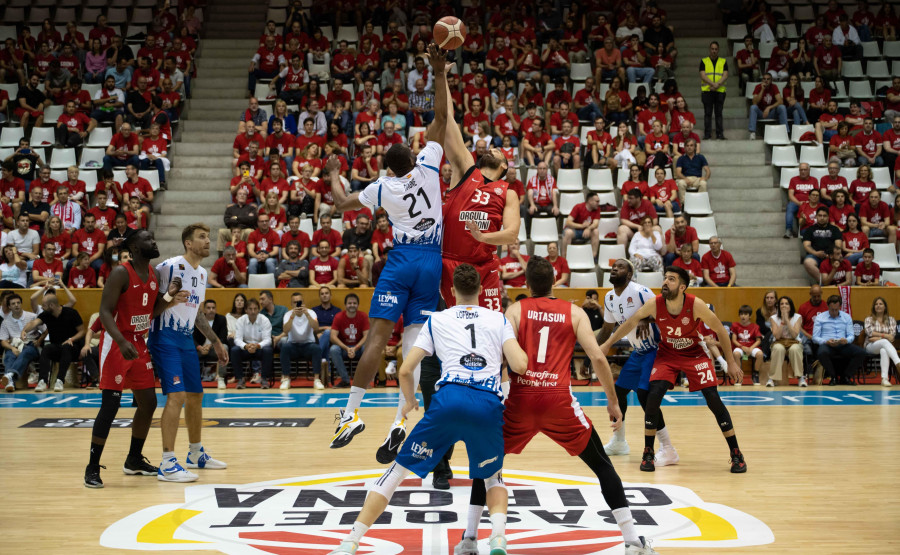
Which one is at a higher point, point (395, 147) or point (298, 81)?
point (298, 81)

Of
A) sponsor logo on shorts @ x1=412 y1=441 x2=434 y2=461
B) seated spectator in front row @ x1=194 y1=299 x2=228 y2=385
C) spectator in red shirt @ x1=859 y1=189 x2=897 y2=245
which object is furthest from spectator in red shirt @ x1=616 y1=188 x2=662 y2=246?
sponsor logo on shorts @ x1=412 y1=441 x2=434 y2=461

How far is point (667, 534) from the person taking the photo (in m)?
5.91

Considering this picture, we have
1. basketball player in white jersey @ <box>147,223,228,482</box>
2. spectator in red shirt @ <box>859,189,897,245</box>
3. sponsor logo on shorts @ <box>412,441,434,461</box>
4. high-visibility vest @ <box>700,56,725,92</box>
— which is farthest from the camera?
high-visibility vest @ <box>700,56,725,92</box>

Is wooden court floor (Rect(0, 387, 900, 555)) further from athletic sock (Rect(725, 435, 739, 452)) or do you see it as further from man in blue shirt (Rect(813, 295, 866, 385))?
man in blue shirt (Rect(813, 295, 866, 385))

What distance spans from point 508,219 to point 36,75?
1566 cm

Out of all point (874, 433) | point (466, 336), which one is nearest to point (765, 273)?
point (874, 433)

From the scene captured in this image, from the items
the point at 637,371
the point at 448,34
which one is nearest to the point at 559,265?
the point at 637,371

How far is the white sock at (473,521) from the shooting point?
5.43m

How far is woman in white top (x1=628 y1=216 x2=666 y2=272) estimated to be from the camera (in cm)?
1482

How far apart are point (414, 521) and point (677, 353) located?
316cm

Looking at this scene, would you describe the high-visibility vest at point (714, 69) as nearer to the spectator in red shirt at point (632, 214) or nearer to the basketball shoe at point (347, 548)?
the spectator in red shirt at point (632, 214)

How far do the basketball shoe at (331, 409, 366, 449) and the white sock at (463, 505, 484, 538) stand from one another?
1373 millimetres

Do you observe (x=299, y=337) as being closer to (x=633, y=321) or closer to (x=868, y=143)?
(x=633, y=321)

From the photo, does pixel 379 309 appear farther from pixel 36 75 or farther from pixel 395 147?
pixel 36 75
